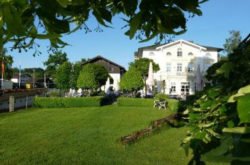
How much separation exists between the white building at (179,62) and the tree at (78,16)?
56830 mm

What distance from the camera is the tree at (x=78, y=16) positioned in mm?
847

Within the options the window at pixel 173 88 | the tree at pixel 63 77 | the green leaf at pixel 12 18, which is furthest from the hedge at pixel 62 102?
the green leaf at pixel 12 18

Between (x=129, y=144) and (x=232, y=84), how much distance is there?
1114 cm

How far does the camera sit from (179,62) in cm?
5956

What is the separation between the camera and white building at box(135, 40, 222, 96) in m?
58.7

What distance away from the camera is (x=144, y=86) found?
47312 millimetres

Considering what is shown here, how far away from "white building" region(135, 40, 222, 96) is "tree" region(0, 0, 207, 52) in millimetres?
56830

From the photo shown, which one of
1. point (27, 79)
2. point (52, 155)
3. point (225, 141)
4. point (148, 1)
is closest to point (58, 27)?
point (148, 1)

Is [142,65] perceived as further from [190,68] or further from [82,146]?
[82,146]

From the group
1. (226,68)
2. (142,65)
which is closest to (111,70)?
(142,65)

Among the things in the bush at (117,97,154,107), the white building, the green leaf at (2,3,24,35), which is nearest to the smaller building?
the white building

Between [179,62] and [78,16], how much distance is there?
193 ft

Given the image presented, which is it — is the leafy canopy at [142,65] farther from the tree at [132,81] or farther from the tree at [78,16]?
the tree at [78,16]

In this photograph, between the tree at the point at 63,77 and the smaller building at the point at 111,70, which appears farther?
the smaller building at the point at 111,70
